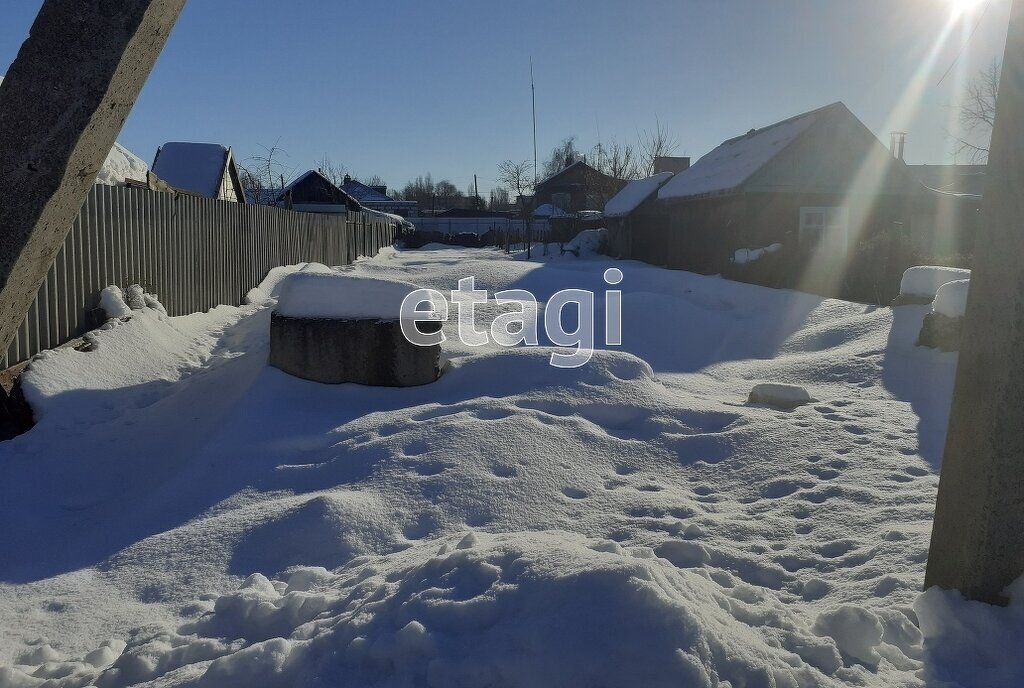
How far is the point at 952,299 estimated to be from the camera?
23.9 ft

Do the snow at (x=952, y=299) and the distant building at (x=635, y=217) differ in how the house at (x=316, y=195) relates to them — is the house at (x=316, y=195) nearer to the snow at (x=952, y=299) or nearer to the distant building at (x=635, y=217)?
the distant building at (x=635, y=217)

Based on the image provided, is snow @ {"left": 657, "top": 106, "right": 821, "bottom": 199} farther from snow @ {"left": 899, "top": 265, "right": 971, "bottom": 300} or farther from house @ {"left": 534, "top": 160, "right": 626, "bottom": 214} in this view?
house @ {"left": 534, "top": 160, "right": 626, "bottom": 214}

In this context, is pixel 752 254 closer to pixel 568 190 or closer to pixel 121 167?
pixel 121 167

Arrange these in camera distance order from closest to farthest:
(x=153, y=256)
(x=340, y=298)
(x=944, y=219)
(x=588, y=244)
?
(x=340, y=298) < (x=153, y=256) < (x=944, y=219) < (x=588, y=244)

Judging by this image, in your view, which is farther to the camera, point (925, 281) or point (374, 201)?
point (374, 201)

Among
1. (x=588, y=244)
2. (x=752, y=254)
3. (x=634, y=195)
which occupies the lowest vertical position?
(x=752, y=254)

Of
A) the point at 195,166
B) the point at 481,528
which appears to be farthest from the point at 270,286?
the point at 195,166

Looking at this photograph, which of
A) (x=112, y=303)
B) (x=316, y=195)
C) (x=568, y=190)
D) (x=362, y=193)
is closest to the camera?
(x=112, y=303)

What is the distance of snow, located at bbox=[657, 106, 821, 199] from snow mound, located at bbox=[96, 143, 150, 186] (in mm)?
13725

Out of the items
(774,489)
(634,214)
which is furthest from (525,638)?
(634,214)

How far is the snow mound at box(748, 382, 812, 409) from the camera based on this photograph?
6000 mm

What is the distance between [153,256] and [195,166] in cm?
1740

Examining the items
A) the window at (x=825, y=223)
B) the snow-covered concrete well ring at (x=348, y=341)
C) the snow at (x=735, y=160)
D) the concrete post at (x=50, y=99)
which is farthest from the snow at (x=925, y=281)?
the snow at (x=735, y=160)

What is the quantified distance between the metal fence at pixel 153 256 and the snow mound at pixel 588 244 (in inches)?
642
